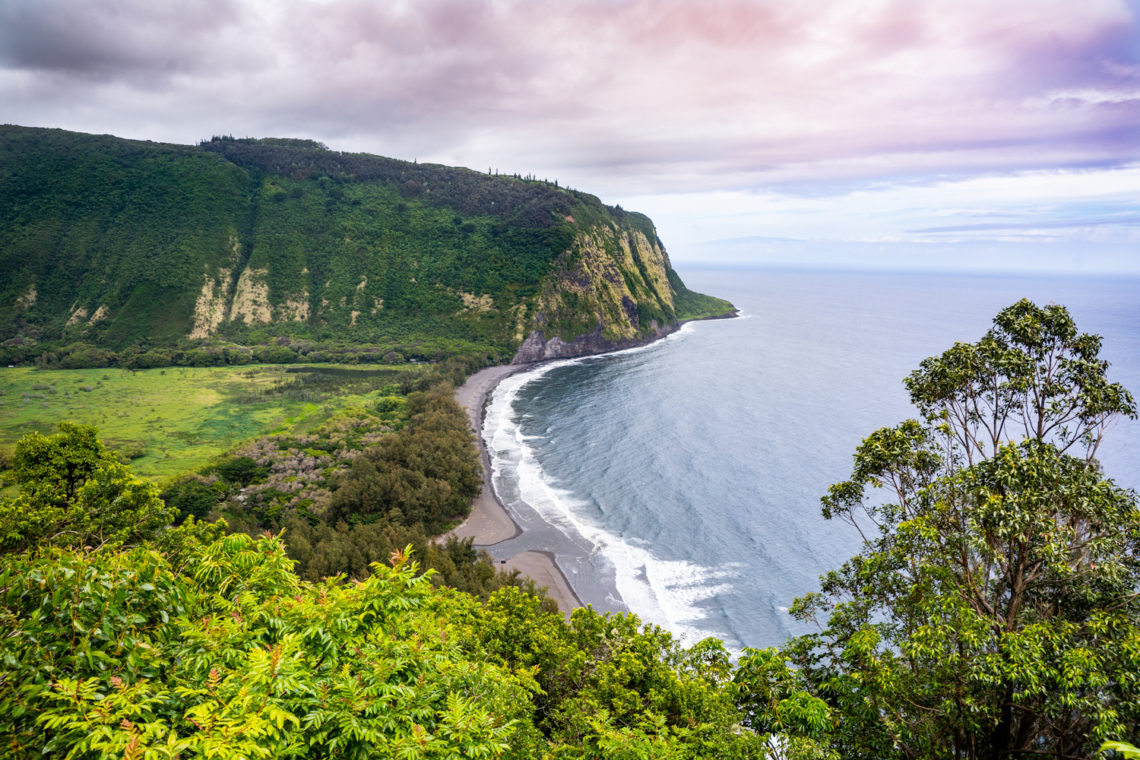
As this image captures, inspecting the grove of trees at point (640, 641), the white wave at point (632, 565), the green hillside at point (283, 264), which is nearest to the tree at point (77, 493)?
the grove of trees at point (640, 641)

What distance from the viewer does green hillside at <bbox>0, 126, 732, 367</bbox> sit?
135 metres

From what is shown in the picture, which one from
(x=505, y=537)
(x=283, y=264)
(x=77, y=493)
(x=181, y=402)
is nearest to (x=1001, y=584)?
(x=77, y=493)

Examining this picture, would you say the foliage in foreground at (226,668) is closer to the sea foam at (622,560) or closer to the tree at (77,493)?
the tree at (77,493)

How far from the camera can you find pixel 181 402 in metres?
90.1

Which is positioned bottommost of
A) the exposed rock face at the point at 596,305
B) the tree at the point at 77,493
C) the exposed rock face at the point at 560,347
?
the tree at the point at 77,493

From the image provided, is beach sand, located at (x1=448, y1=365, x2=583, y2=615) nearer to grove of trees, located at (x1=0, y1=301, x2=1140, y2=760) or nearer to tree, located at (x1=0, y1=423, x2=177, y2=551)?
grove of trees, located at (x1=0, y1=301, x2=1140, y2=760)

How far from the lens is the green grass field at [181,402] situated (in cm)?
7056

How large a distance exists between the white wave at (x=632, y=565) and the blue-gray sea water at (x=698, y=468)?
0.16 meters

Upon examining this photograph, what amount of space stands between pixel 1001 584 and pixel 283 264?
608 ft

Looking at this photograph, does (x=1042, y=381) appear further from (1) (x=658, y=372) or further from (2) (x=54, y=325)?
(2) (x=54, y=325)

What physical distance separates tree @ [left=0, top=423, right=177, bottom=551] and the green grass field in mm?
38046

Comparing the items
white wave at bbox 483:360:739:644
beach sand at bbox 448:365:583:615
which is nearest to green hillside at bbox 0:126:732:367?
white wave at bbox 483:360:739:644

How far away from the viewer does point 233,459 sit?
2427 inches

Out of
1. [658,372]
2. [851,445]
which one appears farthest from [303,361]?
[851,445]
